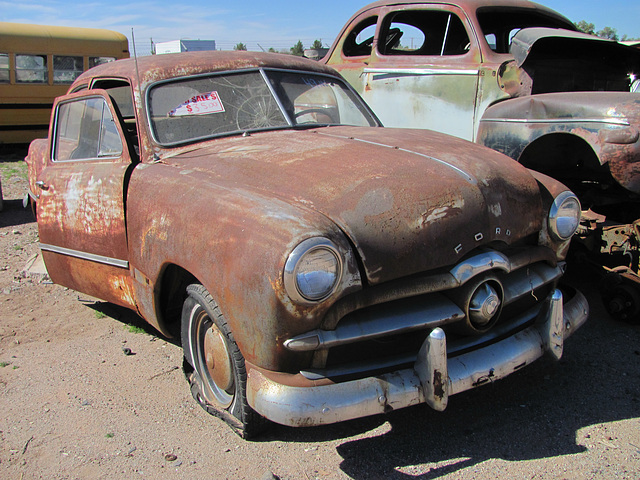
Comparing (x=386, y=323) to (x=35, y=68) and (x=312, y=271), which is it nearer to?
(x=312, y=271)

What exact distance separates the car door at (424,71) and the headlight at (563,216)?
89.9 inches

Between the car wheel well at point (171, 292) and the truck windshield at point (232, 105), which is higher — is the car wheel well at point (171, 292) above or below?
below

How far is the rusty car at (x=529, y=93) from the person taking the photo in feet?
12.2

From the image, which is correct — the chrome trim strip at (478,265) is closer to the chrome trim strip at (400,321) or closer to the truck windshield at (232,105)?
the chrome trim strip at (400,321)

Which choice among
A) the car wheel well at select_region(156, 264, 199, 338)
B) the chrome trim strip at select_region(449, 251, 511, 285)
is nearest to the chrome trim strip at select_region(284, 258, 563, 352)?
the chrome trim strip at select_region(449, 251, 511, 285)

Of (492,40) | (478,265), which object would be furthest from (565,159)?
(478,265)

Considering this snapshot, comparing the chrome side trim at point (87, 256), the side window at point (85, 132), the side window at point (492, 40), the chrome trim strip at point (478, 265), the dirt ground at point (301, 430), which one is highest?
the side window at point (492, 40)

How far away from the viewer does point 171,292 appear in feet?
9.83

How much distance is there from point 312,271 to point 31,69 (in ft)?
40.3

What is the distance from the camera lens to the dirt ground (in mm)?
2354

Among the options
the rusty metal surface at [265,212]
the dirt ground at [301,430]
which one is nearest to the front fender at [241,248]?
the rusty metal surface at [265,212]

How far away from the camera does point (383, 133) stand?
3449 millimetres

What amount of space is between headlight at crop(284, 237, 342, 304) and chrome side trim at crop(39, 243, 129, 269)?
144cm

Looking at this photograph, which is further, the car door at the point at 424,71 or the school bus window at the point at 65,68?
the school bus window at the point at 65,68
